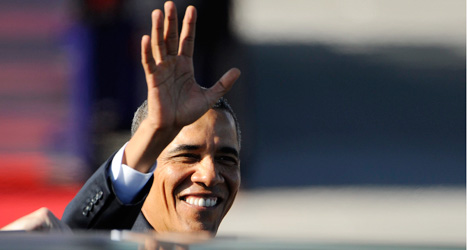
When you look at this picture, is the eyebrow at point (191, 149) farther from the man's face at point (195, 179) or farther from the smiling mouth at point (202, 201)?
the smiling mouth at point (202, 201)

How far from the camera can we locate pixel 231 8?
22.9 ft

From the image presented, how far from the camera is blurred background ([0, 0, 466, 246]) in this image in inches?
254

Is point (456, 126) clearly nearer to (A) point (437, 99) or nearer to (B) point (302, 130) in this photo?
(A) point (437, 99)

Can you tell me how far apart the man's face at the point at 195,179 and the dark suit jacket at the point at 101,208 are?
510mm

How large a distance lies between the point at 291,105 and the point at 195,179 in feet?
33.7

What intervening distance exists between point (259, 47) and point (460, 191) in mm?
5725

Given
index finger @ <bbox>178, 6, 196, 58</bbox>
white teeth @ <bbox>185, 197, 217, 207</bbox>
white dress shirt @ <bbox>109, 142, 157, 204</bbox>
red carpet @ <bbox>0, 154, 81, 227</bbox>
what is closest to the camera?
white dress shirt @ <bbox>109, 142, 157, 204</bbox>

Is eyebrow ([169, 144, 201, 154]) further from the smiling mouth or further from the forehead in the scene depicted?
the smiling mouth

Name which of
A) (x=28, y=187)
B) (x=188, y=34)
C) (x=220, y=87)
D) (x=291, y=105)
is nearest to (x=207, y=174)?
(x=220, y=87)

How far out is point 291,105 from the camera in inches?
512

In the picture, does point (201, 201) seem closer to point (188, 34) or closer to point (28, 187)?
point (188, 34)

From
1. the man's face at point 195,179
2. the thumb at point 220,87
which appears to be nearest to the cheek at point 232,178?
the man's face at point 195,179

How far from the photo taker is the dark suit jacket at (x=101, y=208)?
224 cm

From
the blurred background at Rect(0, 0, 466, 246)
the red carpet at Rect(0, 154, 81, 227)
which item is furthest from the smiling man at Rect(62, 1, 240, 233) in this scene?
the red carpet at Rect(0, 154, 81, 227)
